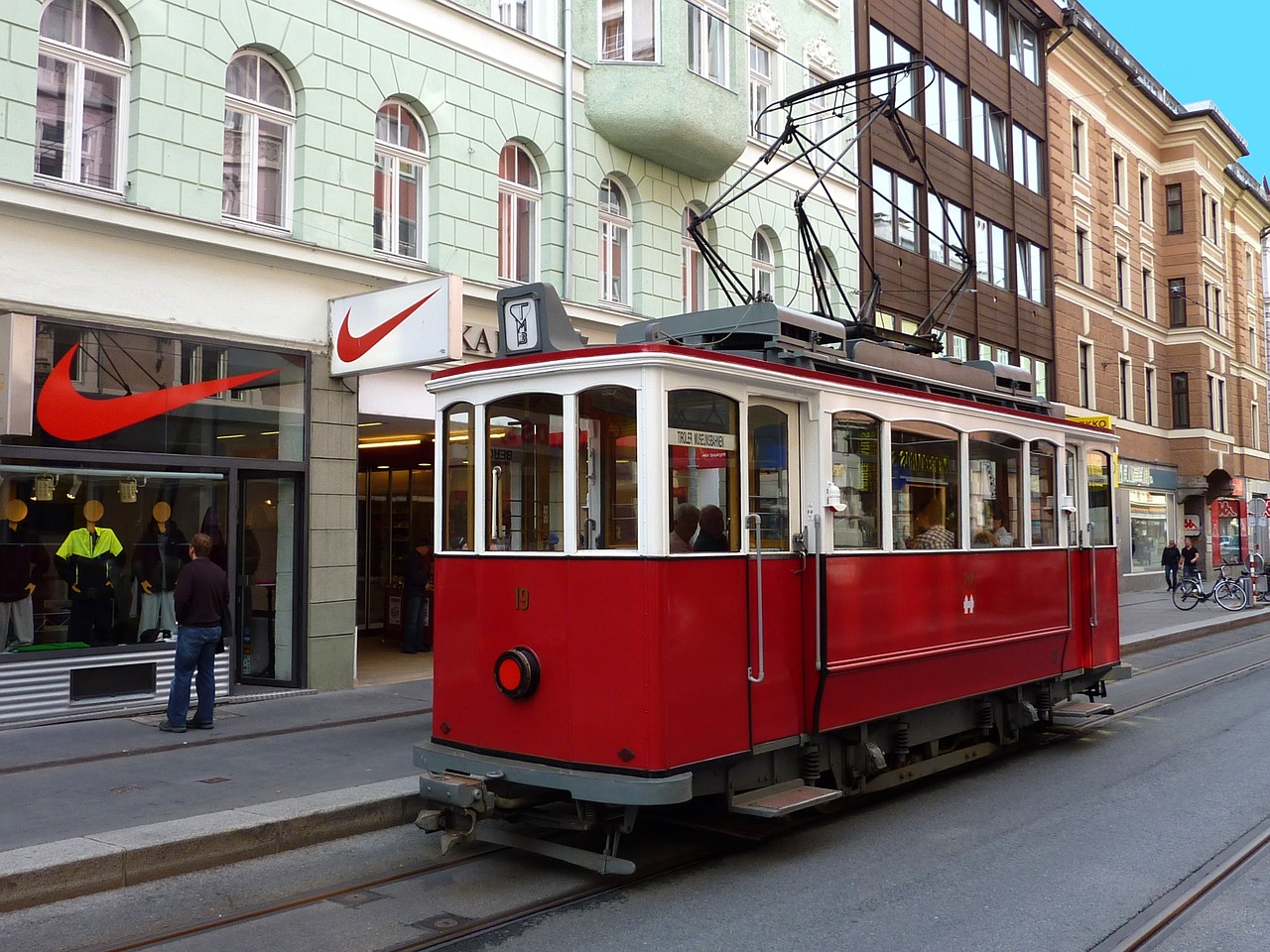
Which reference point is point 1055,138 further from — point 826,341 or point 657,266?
point 826,341

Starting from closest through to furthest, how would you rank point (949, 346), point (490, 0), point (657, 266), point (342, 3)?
point (342, 3), point (490, 0), point (657, 266), point (949, 346)

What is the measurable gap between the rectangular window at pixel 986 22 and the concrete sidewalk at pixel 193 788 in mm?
22584

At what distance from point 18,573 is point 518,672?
6020 millimetres

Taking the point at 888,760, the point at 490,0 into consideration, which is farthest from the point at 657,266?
the point at 888,760

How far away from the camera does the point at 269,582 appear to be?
12.3 meters

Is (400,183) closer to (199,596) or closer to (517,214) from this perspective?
(517,214)

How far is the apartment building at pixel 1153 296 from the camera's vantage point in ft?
102

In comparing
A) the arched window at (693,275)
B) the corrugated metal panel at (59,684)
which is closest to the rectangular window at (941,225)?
the arched window at (693,275)

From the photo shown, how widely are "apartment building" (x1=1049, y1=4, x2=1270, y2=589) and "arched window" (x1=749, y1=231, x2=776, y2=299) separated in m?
12.9

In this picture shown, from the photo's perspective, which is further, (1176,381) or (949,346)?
(1176,381)

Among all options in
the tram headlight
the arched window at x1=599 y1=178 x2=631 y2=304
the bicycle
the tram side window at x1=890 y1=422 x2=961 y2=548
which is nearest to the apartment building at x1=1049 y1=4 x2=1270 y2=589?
the bicycle

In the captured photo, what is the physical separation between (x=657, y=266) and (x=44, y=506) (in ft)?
30.8

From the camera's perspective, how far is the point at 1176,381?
37406mm

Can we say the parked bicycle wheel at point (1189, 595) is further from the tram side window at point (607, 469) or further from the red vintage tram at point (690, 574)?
the tram side window at point (607, 469)
